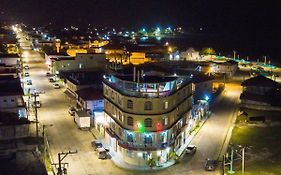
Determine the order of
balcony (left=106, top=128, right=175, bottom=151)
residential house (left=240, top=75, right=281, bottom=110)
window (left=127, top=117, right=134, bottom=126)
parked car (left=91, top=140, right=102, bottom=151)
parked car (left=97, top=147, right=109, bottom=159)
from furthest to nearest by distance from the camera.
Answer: residential house (left=240, top=75, right=281, bottom=110) → parked car (left=91, top=140, right=102, bottom=151) → parked car (left=97, top=147, right=109, bottom=159) → window (left=127, top=117, right=134, bottom=126) → balcony (left=106, top=128, right=175, bottom=151)

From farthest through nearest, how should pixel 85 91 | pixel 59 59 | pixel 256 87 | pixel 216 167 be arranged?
pixel 59 59 → pixel 256 87 → pixel 85 91 → pixel 216 167

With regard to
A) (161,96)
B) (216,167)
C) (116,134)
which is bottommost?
(216,167)

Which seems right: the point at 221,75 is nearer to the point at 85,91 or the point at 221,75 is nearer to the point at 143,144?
the point at 85,91

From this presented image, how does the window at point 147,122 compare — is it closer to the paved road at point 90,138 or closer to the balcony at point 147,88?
the balcony at point 147,88

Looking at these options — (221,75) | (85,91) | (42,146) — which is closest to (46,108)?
(85,91)

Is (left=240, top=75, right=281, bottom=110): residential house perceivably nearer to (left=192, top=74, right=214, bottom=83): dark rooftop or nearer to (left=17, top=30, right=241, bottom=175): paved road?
(left=17, top=30, right=241, bottom=175): paved road

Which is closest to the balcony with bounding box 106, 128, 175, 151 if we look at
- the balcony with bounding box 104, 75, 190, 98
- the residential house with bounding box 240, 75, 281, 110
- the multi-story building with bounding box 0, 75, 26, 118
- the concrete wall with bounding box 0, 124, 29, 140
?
the balcony with bounding box 104, 75, 190, 98

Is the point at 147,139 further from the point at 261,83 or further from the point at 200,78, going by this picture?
the point at 261,83
